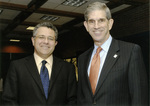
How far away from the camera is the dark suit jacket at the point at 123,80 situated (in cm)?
138

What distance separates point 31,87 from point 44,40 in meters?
0.45

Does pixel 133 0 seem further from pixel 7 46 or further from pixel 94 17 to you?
pixel 7 46

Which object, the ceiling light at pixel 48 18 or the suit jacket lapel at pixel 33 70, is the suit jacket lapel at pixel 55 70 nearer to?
the suit jacket lapel at pixel 33 70

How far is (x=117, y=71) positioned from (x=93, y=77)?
21 centimetres

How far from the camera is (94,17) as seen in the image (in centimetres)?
149

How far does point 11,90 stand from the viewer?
1691 mm

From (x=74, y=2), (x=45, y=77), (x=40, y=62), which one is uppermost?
(x=74, y=2)

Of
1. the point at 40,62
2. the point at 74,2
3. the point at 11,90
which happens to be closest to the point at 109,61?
the point at 40,62

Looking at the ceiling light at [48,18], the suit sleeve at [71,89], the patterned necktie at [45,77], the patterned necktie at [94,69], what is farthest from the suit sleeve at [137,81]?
the ceiling light at [48,18]

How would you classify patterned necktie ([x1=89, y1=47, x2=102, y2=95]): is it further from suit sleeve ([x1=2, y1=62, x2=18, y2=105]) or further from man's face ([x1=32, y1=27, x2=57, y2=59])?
suit sleeve ([x1=2, y1=62, x2=18, y2=105])

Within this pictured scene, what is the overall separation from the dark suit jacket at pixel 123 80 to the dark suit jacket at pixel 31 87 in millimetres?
388

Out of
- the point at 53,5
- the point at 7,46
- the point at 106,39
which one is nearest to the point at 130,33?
the point at 53,5

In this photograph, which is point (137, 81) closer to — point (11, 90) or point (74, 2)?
point (11, 90)

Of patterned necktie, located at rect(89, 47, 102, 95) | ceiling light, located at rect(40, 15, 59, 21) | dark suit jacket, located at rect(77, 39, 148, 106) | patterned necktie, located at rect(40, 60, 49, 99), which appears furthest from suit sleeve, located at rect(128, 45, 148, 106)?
ceiling light, located at rect(40, 15, 59, 21)
